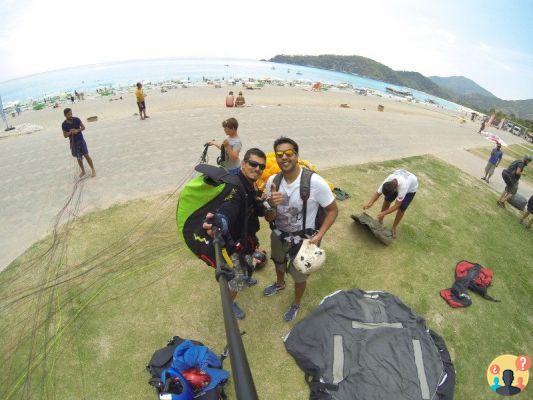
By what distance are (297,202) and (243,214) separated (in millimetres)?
689

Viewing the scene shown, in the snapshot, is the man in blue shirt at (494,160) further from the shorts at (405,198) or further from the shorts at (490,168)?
the shorts at (405,198)

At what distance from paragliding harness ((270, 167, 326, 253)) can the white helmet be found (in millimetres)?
177

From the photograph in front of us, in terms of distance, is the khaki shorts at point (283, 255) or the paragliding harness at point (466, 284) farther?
the paragliding harness at point (466, 284)

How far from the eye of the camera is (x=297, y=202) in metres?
3.28

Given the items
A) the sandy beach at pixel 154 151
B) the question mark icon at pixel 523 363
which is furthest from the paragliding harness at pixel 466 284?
the sandy beach at pixel 154 151

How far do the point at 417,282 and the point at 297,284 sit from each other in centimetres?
281

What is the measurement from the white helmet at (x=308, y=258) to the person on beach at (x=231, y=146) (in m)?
2.43

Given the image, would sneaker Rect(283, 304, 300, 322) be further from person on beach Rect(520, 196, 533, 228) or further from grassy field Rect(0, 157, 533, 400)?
person on beach Rect(520, 196, 533, 228)

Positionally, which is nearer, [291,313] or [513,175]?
[291,313]

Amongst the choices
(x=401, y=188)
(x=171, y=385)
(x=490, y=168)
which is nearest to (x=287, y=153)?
(x=171, y=385)

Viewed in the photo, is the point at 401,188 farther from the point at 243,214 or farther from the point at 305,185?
the point at 243,214

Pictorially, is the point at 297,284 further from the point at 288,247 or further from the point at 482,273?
the point at 482,273

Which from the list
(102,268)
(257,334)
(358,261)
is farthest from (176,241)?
(358,261)

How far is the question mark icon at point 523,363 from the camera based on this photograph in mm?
4055
